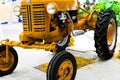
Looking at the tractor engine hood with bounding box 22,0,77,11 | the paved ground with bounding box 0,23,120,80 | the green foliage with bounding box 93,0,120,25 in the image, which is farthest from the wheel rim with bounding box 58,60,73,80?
the green foliage with bounding box 93,0,120,25

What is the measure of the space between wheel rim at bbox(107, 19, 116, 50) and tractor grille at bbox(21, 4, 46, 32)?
4.08 ft

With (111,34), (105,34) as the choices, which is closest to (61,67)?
(105,34)

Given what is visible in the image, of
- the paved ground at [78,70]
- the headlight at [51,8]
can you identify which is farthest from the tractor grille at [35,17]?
the paved ground at [78,70]

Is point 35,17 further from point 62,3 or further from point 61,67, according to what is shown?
point 61,67

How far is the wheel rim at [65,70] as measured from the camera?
8.59 feet

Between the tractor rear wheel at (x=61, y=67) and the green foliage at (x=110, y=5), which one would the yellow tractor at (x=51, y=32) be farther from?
the green foliage at (x=110, y=5)

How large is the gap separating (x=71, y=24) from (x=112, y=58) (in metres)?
1.00

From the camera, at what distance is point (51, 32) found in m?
3.01

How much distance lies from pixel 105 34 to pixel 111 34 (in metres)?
0.44

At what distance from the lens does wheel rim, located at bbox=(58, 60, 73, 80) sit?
2.62 meters

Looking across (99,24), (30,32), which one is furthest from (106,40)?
(30,32)

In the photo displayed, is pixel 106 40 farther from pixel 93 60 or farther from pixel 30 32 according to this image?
pixel 30 32

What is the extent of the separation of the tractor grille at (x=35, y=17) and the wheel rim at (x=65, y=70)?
56 cm

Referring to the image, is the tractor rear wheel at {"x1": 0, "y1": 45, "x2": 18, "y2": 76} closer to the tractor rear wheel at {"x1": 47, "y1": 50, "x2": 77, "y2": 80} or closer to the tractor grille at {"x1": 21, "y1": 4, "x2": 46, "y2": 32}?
the tractor grille at {"x1": 21, "y1": 4, "x2": 46, "y2": 32}
